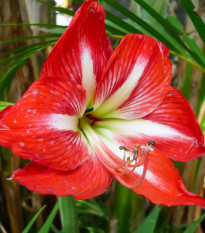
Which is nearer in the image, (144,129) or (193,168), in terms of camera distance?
(144,129)

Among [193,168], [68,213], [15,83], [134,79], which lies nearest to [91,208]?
[193,168]

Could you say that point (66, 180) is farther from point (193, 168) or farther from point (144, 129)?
point (193, 168)

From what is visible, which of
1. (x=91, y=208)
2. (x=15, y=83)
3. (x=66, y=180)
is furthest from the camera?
(x=91, y=208)

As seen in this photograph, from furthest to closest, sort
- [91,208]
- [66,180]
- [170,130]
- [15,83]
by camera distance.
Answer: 1. [91,208]
2. [15,83]
3. [170,130]
4. [66,180]

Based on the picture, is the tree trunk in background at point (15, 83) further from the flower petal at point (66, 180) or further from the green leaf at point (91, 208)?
the flower petal at point (66, 180)

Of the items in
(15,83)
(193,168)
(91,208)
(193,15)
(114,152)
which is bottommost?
(91,208)
